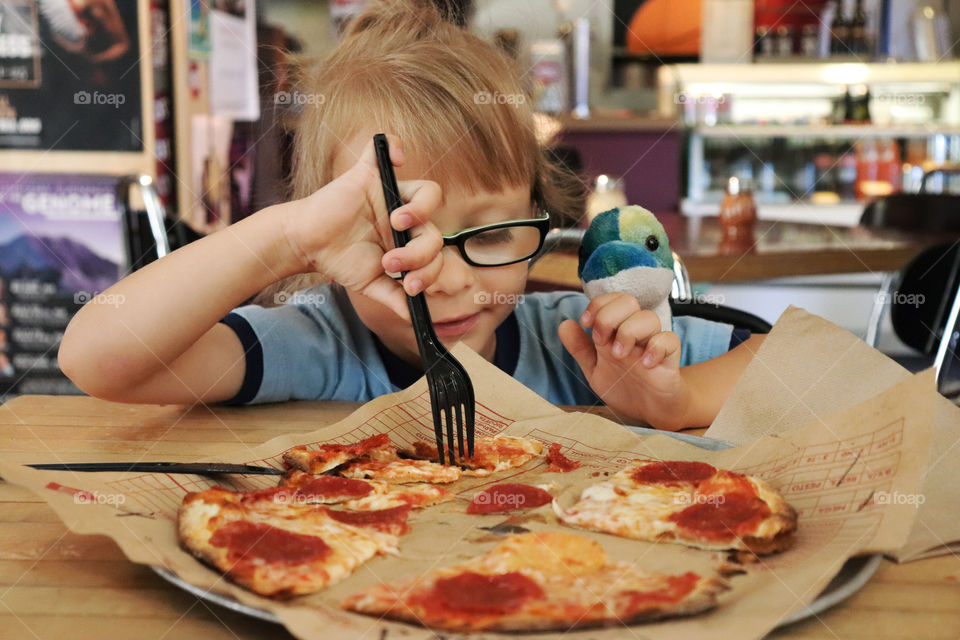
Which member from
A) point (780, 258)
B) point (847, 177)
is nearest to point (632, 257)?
point (780, 258)

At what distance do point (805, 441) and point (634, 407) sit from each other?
345 millimetres

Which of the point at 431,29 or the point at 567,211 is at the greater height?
the point at 431,29

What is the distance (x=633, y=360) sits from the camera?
107 centimetres

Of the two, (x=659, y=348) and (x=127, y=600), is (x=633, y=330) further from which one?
(x=127, y=600)

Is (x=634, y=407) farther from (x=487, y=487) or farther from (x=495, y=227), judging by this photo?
(x=487, y=487)

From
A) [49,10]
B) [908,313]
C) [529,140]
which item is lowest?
[908,313]

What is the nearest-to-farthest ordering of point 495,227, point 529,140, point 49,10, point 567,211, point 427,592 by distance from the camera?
1. point 427,592
2. point 495,227
3. point 529,140
4. point 567,211
5. point 49,10

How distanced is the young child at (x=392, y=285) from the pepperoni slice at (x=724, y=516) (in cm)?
36

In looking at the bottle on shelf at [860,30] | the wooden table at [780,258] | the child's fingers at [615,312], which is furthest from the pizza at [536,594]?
the bottle on shelf at [860,30]

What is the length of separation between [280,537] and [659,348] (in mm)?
550

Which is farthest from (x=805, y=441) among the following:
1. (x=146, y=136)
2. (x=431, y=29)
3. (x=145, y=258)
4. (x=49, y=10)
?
(x=49, y=10)

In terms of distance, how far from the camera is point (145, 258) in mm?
1755

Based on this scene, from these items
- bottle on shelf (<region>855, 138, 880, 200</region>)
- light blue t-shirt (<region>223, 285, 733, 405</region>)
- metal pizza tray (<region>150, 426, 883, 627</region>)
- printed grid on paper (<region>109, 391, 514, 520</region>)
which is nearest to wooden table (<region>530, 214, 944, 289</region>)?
light blue t-shirt (<region>223, 285, 733, 405</region>)

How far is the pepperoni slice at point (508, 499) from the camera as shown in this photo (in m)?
0.69
